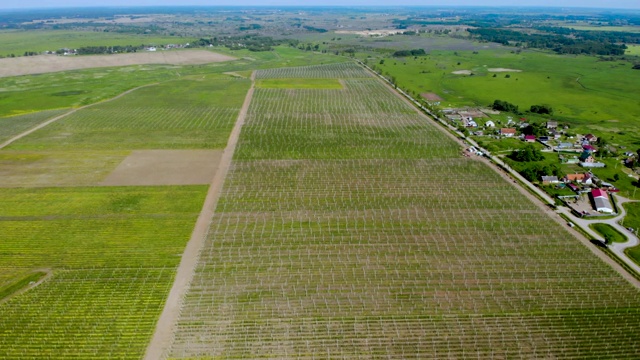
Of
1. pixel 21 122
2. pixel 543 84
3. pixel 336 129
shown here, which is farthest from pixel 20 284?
pixel 543 84

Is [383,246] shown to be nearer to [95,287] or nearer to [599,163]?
[95,287]

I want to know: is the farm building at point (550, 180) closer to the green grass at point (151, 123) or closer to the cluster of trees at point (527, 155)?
the cluster of trees at point (527, 155)

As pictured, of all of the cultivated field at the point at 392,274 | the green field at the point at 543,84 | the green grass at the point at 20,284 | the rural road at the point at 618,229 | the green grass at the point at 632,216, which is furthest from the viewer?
the green field at the point at 543,84

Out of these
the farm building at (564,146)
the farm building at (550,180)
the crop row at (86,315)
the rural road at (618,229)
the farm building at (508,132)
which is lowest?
the crop row at (86,315)

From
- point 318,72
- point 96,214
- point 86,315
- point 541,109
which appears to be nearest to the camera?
point 86,315

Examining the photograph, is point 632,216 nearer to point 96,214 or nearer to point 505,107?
point 505,107

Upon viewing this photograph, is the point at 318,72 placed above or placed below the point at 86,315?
above

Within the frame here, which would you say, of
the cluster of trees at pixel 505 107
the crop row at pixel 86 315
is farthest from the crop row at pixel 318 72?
the crop row at pixel 86 315
